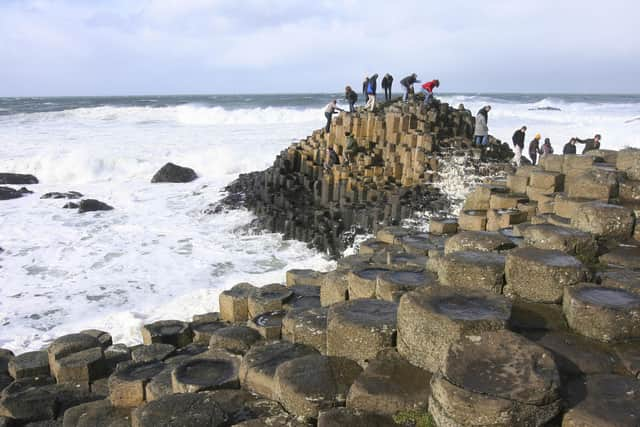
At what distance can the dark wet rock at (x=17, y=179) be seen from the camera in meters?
20.0

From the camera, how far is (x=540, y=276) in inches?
148

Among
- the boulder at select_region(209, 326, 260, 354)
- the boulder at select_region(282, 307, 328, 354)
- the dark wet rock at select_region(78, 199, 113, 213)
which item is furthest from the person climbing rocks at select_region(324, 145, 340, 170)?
the boulder at select_region(282, 307, 328, 354)

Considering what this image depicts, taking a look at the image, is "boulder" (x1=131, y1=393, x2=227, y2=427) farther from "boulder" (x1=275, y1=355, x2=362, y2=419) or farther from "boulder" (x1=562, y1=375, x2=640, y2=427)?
"boulder" (x1=562, y1=375, x2=640, y2=427)

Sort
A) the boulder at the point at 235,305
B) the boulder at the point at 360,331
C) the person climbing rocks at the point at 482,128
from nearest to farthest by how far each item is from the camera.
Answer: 1. the boulder at the point at 360,331
2. the boulder at the point at 235,305
3. the person climbing rocks at the point at 482,128

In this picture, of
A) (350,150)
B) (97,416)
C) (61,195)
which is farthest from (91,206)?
(97,416)

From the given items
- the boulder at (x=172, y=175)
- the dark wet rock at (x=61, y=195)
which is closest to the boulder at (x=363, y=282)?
the dark wet rock at (x=61, y=195)

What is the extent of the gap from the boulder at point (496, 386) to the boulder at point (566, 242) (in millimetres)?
2009

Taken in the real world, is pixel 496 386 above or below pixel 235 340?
above

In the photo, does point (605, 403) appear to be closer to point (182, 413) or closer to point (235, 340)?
point (182, 413)

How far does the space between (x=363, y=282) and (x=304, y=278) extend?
233cm

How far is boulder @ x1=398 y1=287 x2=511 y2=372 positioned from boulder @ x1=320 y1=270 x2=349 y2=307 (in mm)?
1990

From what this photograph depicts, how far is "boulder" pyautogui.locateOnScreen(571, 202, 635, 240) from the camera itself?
16.8 ft

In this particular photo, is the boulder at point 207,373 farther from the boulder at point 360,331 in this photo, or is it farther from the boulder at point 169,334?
the boulder at point 169,334

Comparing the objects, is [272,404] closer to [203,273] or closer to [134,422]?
[134,422]
